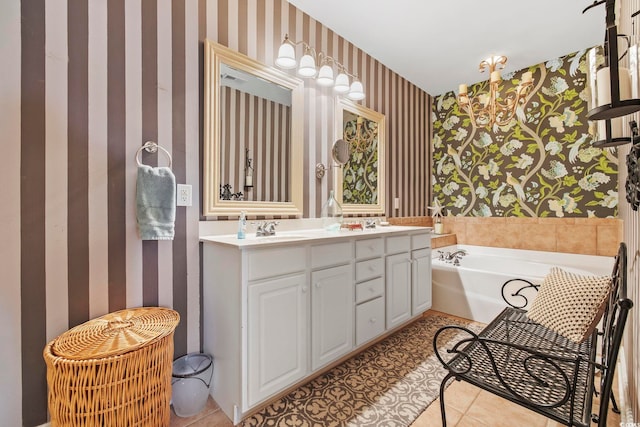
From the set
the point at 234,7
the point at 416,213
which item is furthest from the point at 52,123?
the point at 416,213

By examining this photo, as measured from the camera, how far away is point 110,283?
1430 millimetres

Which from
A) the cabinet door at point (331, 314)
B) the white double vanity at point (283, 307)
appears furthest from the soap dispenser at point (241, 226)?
the cabinet door at point (331, 314)

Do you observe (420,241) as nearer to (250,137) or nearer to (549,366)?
(549,366)

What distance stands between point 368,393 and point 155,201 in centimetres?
154

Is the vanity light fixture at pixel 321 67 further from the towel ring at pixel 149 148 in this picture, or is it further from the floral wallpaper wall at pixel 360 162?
the towel ring at pixel 149 148

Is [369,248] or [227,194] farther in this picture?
[369,248]

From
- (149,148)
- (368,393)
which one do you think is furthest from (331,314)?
(149,148)

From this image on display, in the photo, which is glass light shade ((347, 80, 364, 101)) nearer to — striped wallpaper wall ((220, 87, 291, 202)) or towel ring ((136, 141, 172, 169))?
striped wallpaper wall ((220, 87, 291, 202))

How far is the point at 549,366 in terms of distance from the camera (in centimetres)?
124

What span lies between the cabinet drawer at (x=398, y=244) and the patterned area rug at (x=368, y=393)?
71cm

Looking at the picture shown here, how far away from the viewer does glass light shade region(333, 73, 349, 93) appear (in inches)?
95.9

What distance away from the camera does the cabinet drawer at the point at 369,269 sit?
1.94 metres

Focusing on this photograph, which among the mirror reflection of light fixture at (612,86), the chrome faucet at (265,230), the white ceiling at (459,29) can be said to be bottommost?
the chrome faucet at (265,230)

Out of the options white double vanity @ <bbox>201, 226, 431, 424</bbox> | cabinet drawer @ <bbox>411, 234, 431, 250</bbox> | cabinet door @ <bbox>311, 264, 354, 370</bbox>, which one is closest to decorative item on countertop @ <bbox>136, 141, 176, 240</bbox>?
white double vanity @ <bbox>201, 226, 431, 424</bbox>
